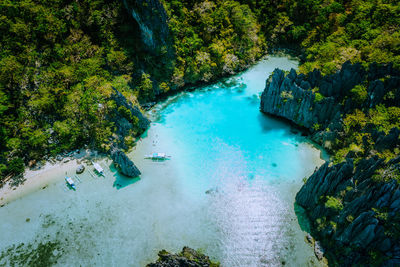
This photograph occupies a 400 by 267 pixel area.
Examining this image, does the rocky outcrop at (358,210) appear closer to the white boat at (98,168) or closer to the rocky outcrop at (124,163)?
the rocky outcrop at (124,163)

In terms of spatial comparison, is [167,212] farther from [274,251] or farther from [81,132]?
[81,132]

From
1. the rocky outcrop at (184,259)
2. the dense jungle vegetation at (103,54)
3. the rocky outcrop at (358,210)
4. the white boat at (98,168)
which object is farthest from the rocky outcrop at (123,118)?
the rocky outcrop at (358,210)

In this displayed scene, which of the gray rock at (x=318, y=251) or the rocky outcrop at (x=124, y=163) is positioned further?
the rocky outcrop at (x=124, y=163)

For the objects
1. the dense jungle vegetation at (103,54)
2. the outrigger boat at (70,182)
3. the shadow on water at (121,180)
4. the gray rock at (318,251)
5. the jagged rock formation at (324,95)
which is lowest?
the gray rock at (318,251)

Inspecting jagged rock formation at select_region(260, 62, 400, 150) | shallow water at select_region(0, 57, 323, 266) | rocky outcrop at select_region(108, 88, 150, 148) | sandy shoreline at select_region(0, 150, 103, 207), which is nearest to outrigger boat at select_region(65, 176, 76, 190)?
shallow water at select_region(0, 57, 323, 266)

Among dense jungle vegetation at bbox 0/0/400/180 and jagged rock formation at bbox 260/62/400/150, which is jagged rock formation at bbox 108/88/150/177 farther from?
jagged rock formation at bbox 260/62/400/150

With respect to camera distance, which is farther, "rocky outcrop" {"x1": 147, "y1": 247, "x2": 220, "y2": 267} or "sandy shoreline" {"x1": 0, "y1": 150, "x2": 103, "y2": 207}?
"sandy shoreline" {"x1": 0, "y1": 150, "x2": 103, "y2": 207}
